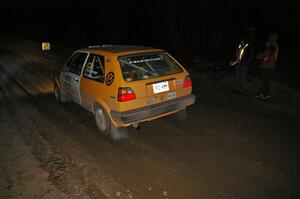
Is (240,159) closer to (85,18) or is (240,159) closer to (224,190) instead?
(224,190)

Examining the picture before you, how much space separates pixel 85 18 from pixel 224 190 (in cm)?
3331

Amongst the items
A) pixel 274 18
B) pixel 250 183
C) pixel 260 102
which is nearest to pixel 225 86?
pixel 260 102

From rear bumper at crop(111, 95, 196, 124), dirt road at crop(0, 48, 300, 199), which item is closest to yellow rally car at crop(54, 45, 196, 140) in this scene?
rear bumper at crop(111, 95, 196, 124)

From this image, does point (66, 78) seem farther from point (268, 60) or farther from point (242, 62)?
point (268, 60)

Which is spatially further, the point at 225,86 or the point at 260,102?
the point at 225,86

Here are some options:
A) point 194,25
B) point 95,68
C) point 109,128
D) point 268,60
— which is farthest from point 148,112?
point 194,25

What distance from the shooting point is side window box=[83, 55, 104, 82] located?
16.7 ft

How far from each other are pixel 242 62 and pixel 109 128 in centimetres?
468

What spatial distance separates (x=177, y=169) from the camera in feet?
12.9

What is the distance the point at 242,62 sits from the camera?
760 centimetres

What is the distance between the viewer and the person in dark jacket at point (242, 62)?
7426 millimetres

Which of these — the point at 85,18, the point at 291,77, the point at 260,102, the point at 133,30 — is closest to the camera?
the point at 260,102

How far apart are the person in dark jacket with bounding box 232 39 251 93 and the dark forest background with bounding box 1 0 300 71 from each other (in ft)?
1.01

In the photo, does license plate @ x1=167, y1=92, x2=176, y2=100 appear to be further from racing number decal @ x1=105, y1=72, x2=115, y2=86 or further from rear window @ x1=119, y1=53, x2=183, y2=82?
racing number decal @ x1=105, y1=72, x2=115, y2=86
